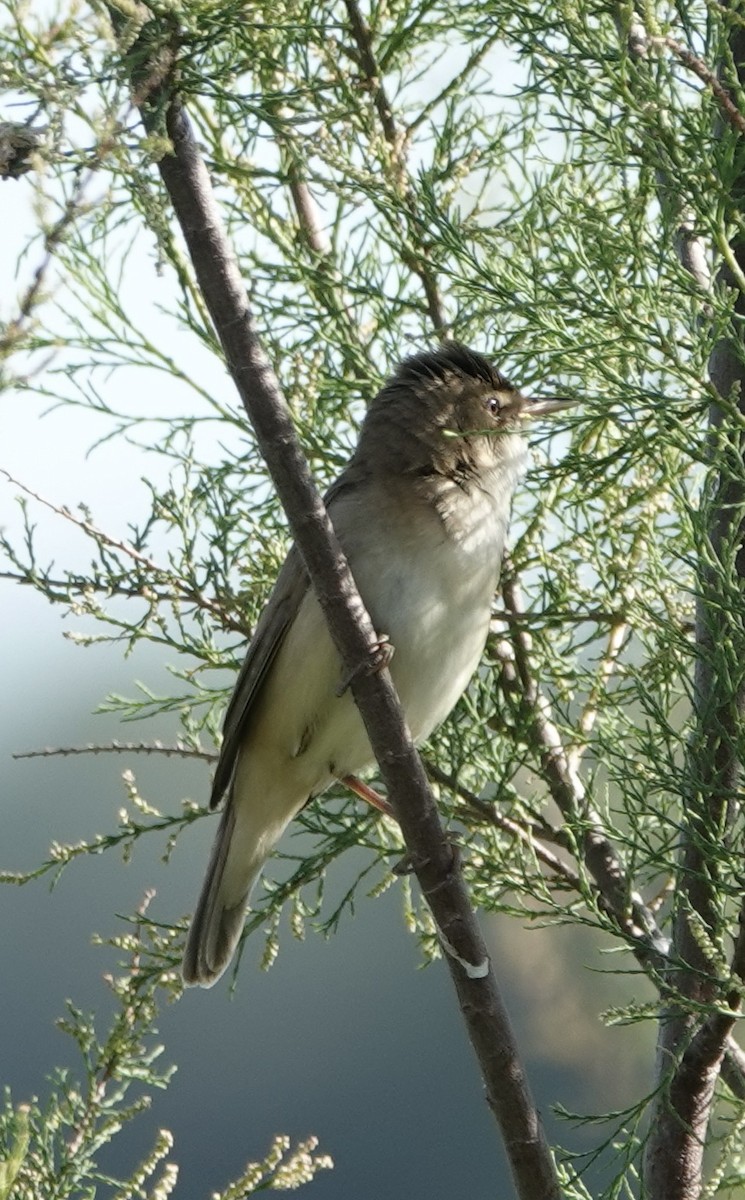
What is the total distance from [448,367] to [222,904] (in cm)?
141

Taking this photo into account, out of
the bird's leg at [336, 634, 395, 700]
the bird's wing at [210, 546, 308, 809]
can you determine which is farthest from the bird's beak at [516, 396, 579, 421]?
the bird's leg at [336, 634, 395, 700]

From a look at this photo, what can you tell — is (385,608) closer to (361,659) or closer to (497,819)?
(497,819)

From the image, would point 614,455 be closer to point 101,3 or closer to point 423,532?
point 423,532

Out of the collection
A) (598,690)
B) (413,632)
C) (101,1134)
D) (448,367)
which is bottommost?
(101,1134)

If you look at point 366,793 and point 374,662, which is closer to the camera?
point 374,662

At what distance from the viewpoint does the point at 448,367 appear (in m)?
3.75

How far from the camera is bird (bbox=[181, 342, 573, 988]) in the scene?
3307 mm

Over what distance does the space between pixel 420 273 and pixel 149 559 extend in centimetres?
92

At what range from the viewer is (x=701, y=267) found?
343 centimetres

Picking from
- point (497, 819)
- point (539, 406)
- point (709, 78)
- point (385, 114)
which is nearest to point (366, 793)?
point (497, 819)

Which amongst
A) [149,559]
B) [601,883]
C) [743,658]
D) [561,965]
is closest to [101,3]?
[743,658]

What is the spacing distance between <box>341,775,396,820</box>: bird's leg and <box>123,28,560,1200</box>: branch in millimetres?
846

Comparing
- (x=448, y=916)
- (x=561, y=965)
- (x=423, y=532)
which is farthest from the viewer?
(x=561, y=965)

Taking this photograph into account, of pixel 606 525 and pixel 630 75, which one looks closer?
pixel 630 75
